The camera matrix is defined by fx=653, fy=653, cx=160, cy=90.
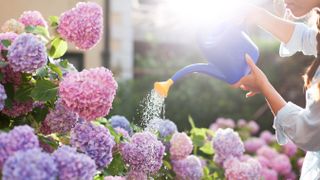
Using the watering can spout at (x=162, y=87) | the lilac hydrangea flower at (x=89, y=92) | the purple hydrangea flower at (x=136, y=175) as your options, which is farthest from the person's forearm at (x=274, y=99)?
the lilac hydrangea flower at (x=89, y=92)

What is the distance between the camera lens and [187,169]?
7.57ft

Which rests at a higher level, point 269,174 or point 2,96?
point 2,96

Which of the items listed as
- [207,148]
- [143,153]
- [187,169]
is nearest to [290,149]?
[207,148]

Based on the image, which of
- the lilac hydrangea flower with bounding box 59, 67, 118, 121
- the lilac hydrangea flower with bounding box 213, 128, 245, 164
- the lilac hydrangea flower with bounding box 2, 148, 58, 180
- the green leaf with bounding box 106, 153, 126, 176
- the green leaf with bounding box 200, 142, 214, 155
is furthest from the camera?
the green leaf with bounding box 200, 142, 214, 155

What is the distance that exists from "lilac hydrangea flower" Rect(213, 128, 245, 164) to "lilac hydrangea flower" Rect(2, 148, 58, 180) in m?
1.21

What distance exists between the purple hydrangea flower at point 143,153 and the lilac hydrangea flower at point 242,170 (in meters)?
0.57

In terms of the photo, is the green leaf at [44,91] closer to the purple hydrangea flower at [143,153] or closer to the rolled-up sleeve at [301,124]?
Result: the purple hydrangea flower at [143,153]

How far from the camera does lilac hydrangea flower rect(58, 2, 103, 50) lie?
1879mm

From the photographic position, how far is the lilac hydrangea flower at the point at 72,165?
54.6 inches

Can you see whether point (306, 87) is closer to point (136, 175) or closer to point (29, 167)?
point (136, 175)

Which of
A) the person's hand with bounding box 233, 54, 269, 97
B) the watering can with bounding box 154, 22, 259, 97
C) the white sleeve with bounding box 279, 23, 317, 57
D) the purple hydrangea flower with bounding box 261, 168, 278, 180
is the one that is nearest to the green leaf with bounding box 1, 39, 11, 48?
the watering can with bounding box 154, 22, 259, 97

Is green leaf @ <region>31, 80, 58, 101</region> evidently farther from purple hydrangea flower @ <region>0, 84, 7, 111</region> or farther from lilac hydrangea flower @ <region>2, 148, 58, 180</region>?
lilac hydrangea flower @ <region>2, 148, 58, 180</region>

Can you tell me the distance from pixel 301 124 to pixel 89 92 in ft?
2.07

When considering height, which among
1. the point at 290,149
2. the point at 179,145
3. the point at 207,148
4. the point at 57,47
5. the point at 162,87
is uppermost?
the point at 57,47
